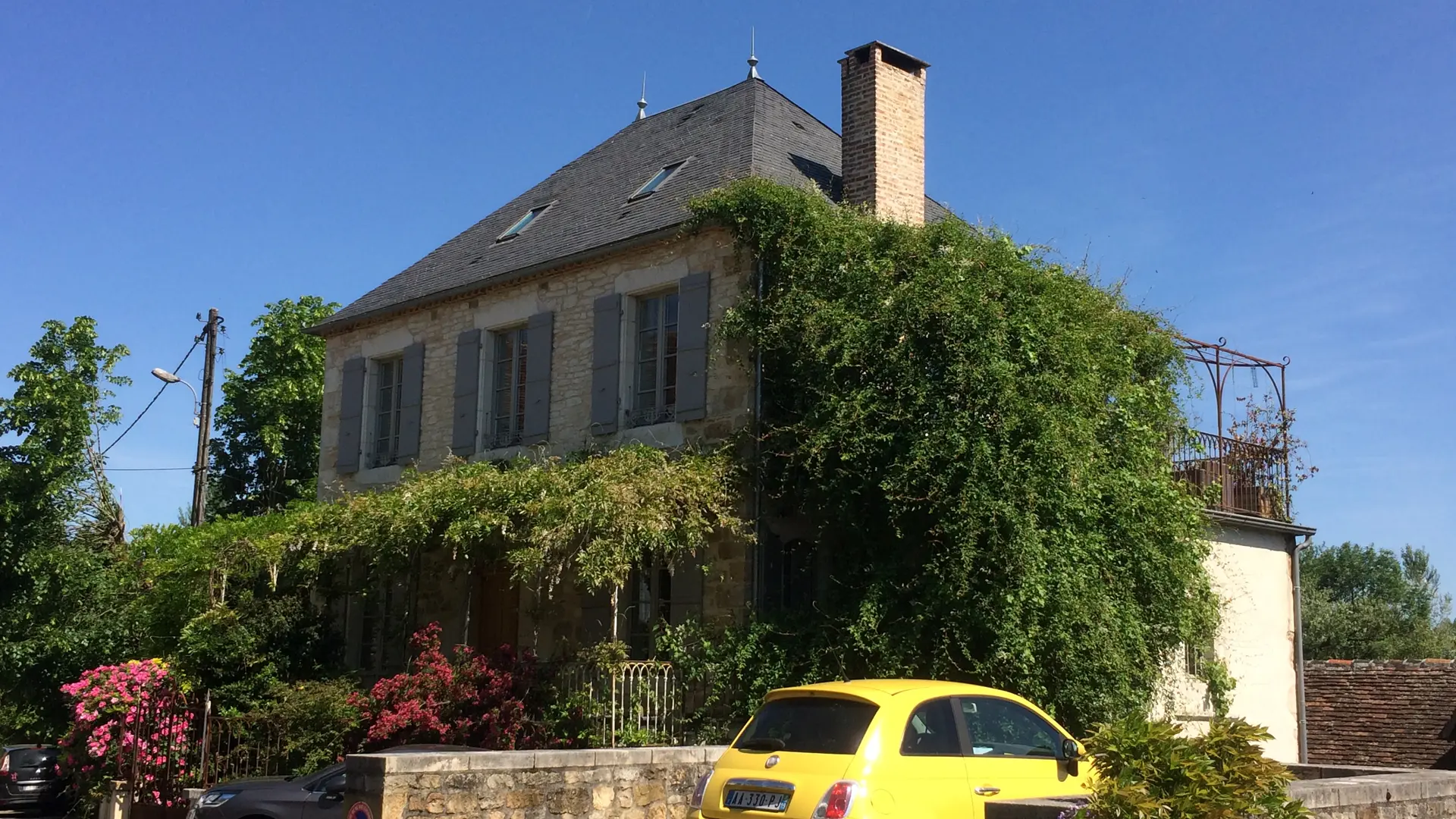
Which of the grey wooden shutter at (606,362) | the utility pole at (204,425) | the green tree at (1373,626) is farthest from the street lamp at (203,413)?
the green tree at (1373,626)

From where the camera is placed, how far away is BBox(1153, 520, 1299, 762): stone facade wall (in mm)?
16812

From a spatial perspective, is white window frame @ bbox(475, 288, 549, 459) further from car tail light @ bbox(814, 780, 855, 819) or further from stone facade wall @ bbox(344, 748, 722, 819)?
car tail light @ bbox(814, 780, 855, 819)

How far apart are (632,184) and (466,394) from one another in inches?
151

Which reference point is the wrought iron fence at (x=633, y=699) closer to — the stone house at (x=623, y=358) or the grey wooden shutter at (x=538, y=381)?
the stone house at (x=623, y=358)

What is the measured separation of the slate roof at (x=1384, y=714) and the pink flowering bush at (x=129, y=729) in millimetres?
17354

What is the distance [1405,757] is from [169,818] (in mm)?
19416

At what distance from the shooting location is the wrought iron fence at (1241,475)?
1675 cm

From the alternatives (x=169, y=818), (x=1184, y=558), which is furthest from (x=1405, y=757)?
(x=169, y=818)

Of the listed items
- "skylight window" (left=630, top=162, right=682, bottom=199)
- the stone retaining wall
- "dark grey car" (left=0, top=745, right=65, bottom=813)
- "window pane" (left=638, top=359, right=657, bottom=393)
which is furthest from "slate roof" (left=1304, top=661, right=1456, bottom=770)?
"dark grey car" (left=0, top=745, right=65, bottom=813)

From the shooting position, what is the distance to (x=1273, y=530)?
17.9 m

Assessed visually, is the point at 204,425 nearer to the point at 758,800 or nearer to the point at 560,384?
the point at 560,384

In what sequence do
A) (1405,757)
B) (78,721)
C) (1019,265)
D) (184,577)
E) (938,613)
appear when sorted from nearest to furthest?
(938,613)
(1019,265)
(78,721)
(184,577)
(1405,757)

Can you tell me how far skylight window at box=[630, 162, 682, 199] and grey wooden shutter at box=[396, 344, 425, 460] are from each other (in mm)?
4000

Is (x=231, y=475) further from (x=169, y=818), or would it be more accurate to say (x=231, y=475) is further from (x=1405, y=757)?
(x=1405, y=757)
